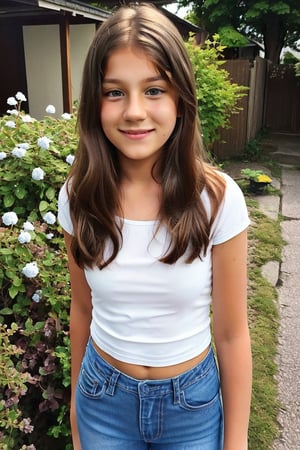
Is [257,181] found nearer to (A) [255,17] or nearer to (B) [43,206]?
(B) [43,206]

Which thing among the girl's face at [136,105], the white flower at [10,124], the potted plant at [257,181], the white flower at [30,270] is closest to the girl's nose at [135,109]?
the girl's face at [136,105]

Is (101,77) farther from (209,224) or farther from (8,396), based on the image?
(8,396)

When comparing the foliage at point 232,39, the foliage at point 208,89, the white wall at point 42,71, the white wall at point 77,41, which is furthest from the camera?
the foliage at point 232,39

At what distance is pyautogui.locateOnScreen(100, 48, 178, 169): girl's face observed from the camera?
107 cm

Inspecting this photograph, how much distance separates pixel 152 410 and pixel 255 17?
1713cm

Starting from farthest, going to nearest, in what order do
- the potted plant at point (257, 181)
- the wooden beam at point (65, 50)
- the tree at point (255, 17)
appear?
1. the tree at point (255, 17)
2. the wooden beam at point (65, 50)
3. the potted plant at point (257, 181)

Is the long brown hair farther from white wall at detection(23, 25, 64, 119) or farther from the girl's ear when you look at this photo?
white wall at detection(23, 25, 64, 119)

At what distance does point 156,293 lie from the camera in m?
1.12

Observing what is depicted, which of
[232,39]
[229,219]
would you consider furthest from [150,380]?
[232,39]

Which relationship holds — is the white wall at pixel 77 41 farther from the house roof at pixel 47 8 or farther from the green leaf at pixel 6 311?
the green leaf at pixel 6 311

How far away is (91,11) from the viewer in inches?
311

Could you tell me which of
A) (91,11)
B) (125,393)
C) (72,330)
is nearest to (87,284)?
(72,330)

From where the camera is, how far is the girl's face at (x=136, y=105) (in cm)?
107

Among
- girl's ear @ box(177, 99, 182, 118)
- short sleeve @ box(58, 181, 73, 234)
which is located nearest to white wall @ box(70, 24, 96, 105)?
short sleeve @ box(58, 181, 73, 234)
